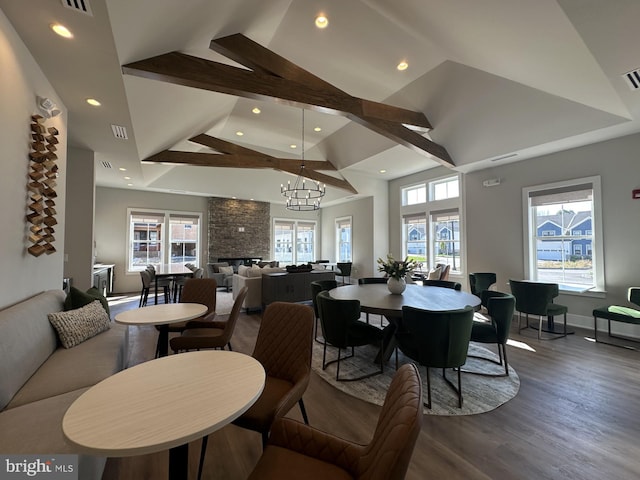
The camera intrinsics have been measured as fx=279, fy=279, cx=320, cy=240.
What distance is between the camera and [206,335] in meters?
2.86

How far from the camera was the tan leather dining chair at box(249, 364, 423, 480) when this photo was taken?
766 mm

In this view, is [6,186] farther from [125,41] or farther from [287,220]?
[287,220]

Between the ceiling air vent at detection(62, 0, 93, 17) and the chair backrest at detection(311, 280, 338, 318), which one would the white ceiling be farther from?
the chair backrest at detection(311, 280, 338, 318)

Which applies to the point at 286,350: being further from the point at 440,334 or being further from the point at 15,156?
the point at 15,156

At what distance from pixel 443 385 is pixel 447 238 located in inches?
201

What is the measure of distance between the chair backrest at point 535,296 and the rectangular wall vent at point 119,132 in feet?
20.5

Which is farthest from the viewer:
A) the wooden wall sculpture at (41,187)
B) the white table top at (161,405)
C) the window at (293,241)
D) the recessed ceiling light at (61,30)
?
the window at (293,241)

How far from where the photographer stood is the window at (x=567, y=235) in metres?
4.55

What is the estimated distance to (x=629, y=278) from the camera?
13.8 feet

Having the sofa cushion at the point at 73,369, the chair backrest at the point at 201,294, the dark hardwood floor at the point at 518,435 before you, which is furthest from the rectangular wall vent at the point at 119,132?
the dark hardwood floor at the point at 518,435

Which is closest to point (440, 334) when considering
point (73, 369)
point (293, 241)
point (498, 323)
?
point (498, 323)

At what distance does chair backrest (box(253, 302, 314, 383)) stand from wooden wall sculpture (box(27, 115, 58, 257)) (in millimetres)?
2382

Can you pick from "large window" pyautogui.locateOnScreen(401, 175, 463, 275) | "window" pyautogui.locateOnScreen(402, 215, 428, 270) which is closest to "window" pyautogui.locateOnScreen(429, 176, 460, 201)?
"large window" pyautogui.locateOnScreen(401, 175, 463, 275)

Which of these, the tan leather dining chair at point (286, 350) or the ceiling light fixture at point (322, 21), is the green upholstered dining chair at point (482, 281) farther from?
the ceiling light fixture at point (322, 21)
